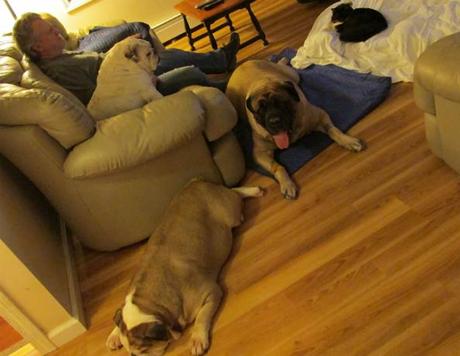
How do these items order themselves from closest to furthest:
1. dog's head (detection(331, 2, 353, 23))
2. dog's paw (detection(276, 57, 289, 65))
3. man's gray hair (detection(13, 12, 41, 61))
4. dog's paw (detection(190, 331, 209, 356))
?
dog's paw (detection(190, 331, 209, 356)), man's gray hair (detection(13, 12, 41, 61)), dog's head (detection(331, 2, 353, 23)), dog's paw (detection(276, 57, 289, 65))

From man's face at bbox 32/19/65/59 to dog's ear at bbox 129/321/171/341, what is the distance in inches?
56.4

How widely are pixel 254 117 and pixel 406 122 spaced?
742mm

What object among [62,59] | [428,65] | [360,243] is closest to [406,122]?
[428,65]

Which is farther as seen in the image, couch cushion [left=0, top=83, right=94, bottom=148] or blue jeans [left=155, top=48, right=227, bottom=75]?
blue jeans [left=155, top=48, right=227, bottom=75]

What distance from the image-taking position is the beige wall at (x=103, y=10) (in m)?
4.25

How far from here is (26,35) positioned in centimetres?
208

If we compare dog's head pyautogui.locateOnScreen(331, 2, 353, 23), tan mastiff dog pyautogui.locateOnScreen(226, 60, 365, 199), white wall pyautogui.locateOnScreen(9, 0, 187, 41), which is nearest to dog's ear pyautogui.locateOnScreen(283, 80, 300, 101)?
tan mastiff dog pyautogui.locateOnScreen(226, 60, 365, 199)

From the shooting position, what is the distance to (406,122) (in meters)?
2.15

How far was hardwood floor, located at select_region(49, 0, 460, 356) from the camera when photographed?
140 centimetres

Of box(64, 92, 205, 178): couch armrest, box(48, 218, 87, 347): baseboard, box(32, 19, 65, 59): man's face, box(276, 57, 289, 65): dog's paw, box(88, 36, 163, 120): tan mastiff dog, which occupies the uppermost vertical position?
box(32, 19, 65, 59): man's face

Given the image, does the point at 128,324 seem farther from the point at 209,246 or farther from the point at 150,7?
the point at 150,7

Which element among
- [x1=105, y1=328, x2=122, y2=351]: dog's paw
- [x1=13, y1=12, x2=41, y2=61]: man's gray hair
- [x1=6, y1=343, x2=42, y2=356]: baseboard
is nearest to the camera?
[x1=105, y1=328, x2=122, y2=351]: dog's paw

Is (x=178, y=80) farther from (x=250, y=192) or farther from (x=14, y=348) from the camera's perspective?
(x=14, y=348)

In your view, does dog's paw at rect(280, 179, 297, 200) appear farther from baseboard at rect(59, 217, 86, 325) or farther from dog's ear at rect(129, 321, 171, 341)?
baseboard at rect(59, 217, 86, 325)
